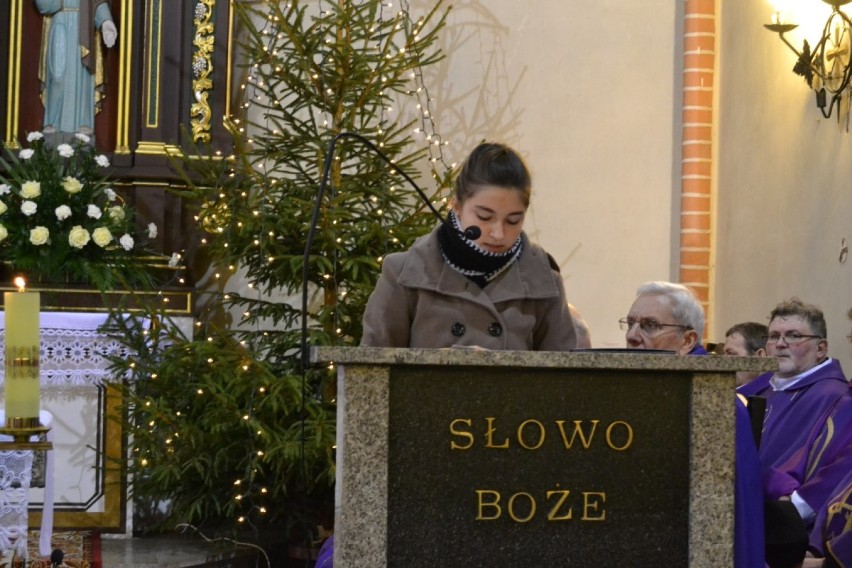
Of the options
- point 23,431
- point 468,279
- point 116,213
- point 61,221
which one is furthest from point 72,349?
point 468,279

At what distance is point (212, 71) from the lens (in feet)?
24.1

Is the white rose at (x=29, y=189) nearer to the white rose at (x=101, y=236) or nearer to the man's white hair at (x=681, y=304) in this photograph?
the white rose at (x=101, y=236)

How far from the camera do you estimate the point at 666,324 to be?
430cm

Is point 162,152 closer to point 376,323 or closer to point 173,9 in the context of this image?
point 173,9

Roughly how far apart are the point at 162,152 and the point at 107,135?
0.42 metres

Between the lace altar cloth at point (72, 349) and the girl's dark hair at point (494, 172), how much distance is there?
3.88m

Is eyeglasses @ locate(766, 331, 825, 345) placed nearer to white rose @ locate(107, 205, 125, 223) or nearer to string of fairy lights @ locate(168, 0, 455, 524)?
string of fairy lights @ locate(168, 0, 455, 524)

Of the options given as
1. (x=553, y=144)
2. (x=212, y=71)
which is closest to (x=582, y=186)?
(x=553, y=144)

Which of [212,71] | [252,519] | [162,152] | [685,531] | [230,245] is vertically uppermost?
[212,71]

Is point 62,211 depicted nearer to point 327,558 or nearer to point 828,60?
point 828,60

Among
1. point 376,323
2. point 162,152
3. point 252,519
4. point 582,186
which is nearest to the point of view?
point 376,323

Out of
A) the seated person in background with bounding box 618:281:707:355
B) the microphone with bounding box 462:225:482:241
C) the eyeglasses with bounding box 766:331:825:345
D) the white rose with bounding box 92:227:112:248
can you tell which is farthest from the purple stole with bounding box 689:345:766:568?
the white rose with bounding box 92:227:112:248

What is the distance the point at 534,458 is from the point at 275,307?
3.99 m

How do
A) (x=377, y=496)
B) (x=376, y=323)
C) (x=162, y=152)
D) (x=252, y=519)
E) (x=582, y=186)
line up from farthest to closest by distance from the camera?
(x=582, y=186) → (x=162, y=152) → (x=252, y=519) → (x=376, y=323) → (x=377, y=496)
